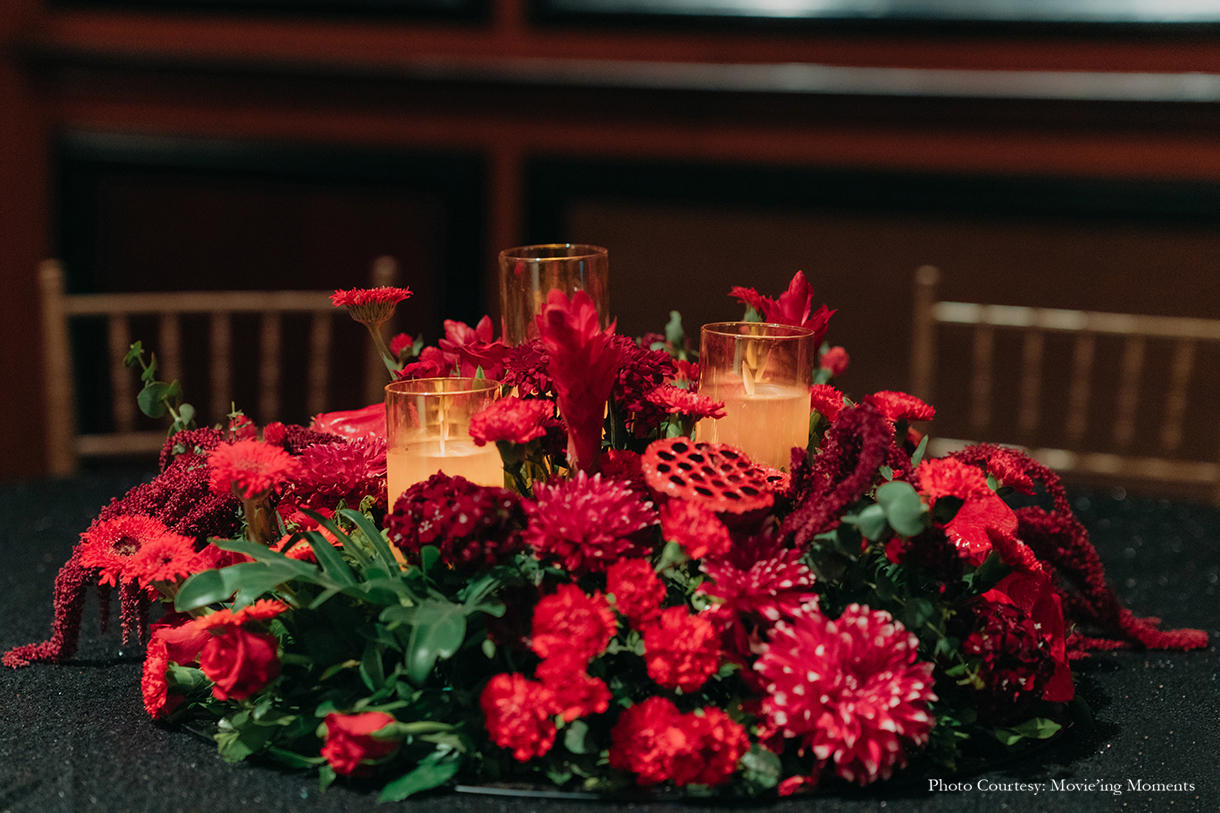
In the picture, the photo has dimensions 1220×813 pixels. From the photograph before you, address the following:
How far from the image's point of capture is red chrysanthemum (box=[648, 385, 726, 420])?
25.9 inches

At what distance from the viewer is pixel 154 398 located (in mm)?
780

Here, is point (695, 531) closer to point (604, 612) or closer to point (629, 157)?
point (604, 612)

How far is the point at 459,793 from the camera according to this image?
1.89ft

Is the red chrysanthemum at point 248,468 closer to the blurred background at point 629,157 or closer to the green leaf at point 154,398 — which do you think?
the green leaf at point 154,398

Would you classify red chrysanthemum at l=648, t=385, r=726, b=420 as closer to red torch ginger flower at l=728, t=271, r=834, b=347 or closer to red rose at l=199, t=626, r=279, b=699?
red torch ginger flower at l=728, t=271, r=834, b=347

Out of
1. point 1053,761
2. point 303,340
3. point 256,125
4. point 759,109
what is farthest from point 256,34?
→ point 1053,761

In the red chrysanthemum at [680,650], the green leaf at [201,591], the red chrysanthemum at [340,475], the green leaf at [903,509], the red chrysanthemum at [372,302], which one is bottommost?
the red chrysanthemum at [680,650]

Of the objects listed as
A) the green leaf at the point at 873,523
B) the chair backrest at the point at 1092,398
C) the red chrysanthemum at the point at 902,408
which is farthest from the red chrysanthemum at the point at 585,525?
the chair backrest at the point at 1092,398

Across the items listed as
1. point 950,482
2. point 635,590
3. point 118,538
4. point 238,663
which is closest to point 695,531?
point 635,590

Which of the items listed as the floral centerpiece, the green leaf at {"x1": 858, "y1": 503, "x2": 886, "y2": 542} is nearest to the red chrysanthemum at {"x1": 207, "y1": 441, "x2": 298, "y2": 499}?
the floral centerpiece

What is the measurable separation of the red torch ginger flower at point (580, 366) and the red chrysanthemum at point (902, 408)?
0.63 ft

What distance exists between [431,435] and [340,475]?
7cm

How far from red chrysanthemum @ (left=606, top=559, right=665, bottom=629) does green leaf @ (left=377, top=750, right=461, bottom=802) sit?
0.12 m

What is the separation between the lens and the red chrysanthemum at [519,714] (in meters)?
0.55
